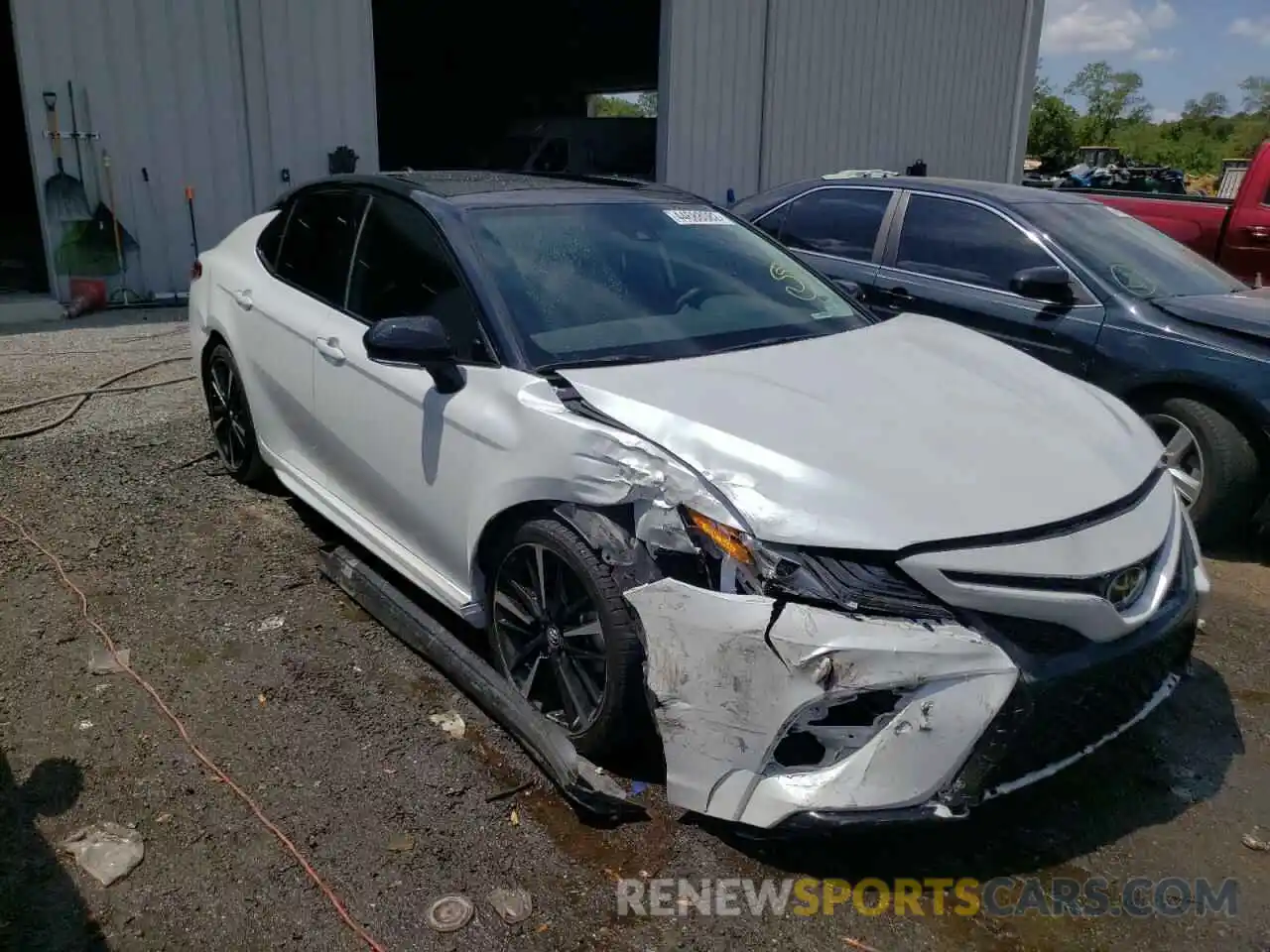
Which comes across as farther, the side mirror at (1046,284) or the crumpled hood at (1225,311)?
the side mirror at (1046,284)

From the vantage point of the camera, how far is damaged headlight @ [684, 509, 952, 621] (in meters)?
2.30

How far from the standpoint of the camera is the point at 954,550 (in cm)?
232

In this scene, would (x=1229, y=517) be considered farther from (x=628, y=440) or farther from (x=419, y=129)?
(x=419, y=129)

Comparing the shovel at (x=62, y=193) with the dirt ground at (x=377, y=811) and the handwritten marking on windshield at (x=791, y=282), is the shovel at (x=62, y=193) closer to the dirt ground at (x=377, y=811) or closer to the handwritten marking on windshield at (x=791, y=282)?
the dirt ground at (x=377, y=811)

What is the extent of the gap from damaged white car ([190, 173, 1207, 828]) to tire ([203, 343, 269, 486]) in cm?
90

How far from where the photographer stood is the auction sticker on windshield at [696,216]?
3.93m

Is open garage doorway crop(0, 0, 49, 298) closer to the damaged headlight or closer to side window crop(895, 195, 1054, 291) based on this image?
side window crop(895, 195, 1054, 291)

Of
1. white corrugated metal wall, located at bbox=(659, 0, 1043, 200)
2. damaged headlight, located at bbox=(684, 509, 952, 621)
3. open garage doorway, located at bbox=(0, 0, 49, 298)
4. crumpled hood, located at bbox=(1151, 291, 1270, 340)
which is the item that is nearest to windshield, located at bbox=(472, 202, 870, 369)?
damaged headlight, located at bbox=(684, 509, 952, 621)

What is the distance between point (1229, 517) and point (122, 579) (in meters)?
4.75

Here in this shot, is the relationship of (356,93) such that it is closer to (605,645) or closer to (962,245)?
(962,245)

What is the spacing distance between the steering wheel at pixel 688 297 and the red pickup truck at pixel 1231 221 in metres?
5.37

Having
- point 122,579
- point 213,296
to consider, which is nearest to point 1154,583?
point 122,579

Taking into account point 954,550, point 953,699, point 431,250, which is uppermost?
point 431,250

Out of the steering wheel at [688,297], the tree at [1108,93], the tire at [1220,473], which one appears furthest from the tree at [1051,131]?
the steering wheel at [688,297]
